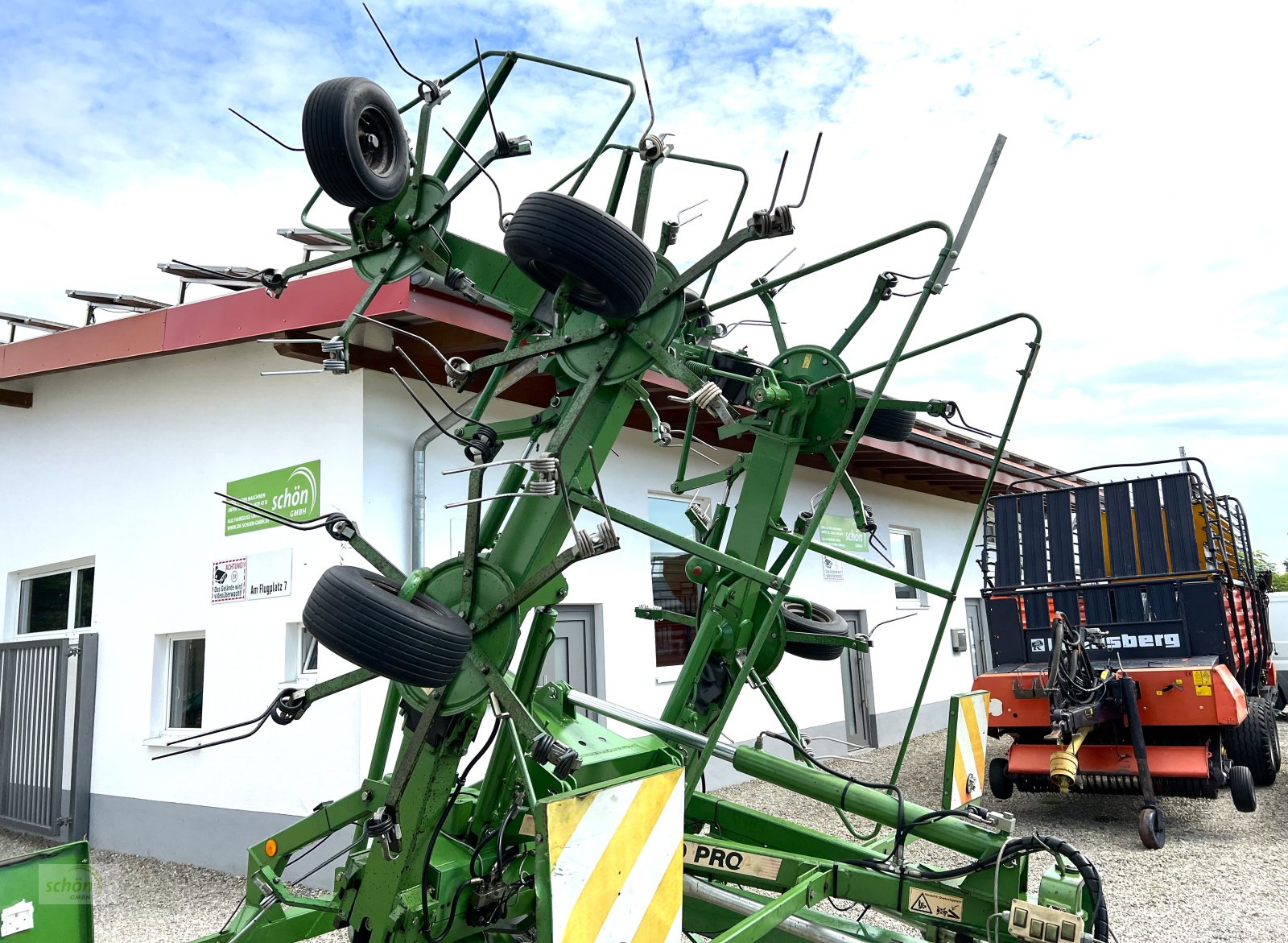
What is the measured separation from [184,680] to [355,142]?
→ 19.7 ft

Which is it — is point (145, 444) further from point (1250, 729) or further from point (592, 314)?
point (1250, 729)

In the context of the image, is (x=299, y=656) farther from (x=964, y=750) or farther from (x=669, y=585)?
(x=964, y=750)

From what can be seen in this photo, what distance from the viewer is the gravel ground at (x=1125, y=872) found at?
501cm

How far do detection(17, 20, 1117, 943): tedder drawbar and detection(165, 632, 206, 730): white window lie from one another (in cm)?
440

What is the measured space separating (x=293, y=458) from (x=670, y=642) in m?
4.14

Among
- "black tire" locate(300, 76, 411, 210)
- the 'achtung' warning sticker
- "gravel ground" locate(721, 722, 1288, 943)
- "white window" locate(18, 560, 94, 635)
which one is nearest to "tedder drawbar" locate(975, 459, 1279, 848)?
"gravel ground" locate(721, 722, 1288, 943)

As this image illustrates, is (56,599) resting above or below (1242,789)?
above

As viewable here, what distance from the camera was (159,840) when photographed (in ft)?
23.2

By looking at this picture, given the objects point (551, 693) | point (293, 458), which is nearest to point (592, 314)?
point (551, 693)

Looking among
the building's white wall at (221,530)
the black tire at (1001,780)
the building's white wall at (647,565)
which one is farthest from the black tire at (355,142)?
the black tire at (1001,780)

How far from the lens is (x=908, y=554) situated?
14008 mm

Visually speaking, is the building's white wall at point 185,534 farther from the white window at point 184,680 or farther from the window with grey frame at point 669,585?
the window with grey frame at point 669,585

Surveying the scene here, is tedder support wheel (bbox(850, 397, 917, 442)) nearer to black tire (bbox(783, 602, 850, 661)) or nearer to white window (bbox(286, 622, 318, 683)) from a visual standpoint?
black tire (bbox(783, 602, 850, 661))

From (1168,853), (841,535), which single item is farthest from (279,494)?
(841,535)
